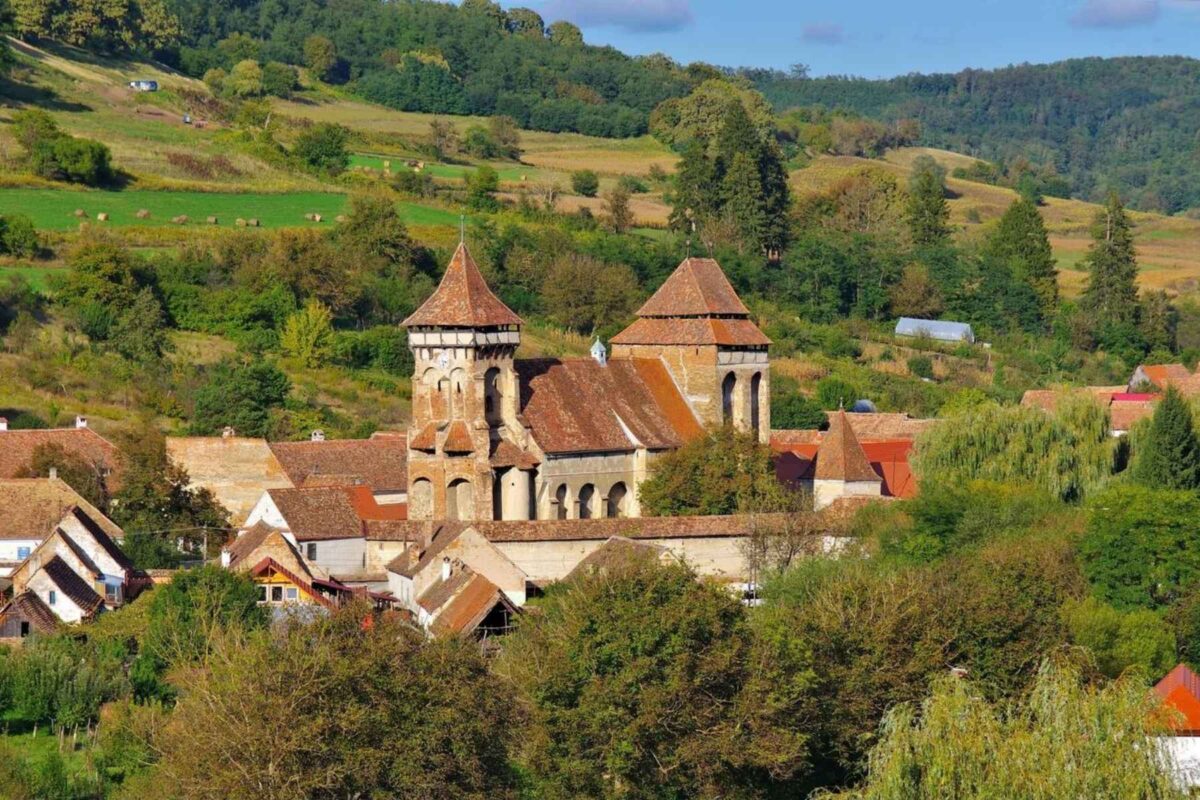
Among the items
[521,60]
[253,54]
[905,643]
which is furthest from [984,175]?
[905,643]

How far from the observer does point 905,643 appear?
3962cm

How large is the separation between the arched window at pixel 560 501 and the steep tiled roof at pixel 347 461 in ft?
15.0

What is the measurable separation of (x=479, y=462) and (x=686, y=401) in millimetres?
7972

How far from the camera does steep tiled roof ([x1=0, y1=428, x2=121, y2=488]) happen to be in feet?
189

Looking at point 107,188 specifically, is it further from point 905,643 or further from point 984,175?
point 984,175

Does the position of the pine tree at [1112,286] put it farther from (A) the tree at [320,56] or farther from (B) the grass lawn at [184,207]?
(A) the tree at [320,56]

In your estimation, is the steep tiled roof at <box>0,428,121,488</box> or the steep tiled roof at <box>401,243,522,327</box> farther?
the steep tiled roof at <box>0,428,121,488</box>

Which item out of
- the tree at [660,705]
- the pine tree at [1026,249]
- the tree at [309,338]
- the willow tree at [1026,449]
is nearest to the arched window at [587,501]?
the willow tree at [1026,449]

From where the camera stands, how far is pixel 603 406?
58.4 m

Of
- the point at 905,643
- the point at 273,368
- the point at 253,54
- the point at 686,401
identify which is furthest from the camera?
the point at 253,54

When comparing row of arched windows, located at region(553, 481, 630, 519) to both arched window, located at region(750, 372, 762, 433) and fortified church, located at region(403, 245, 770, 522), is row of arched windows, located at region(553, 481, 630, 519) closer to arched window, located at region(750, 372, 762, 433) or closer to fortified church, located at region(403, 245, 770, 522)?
fortified church, located at region(403, 245, 770, 522)

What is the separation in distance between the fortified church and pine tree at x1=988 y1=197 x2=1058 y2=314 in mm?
43524

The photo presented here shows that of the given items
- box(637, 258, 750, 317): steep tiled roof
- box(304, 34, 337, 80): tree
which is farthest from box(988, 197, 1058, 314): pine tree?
box(304, 34, 337, 80): tree

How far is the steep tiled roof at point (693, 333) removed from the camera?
61.3m
